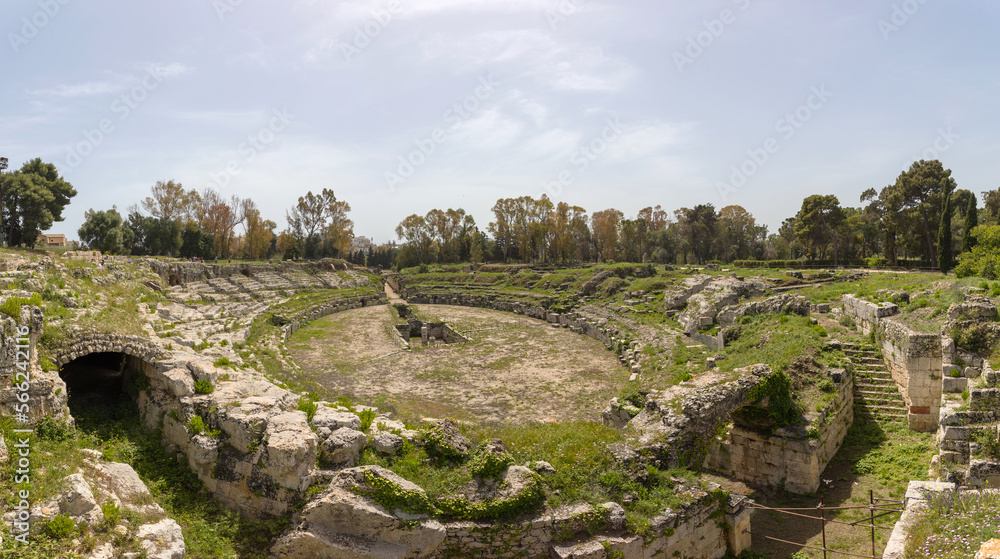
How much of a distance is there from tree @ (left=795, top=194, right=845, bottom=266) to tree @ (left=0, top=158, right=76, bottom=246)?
216ft

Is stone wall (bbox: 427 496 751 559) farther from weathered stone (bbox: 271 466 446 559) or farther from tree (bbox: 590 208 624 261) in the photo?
tree (bbox: 590 208 624 261)

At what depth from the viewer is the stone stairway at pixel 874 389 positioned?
14148 millimetres

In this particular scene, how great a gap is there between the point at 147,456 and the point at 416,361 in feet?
47.0

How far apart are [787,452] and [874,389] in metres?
5.70

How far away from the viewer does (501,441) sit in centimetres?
963

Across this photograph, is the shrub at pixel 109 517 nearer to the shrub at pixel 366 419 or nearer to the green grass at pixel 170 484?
the green grass at pixel 170 484

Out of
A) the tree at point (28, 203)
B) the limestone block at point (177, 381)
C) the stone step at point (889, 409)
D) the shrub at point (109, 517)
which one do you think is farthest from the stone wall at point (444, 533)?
the tree at point (28, 203)

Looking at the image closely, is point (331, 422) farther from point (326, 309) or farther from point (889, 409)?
point (326, 309)

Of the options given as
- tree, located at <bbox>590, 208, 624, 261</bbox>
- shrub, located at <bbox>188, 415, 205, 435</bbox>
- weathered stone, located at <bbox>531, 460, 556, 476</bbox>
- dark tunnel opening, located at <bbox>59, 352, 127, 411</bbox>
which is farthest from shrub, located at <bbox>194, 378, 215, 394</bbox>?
tree, located at <bbox>590, 208, 624, 261</bbox>

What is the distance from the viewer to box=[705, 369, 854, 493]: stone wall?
11438 millimetres

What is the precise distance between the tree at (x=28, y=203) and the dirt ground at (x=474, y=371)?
1899 cm

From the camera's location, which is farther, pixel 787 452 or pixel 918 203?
pixel 918 203

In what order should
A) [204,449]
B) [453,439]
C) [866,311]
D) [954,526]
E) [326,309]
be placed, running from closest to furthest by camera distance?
[954,526]
[204,449]
[453,439]
[866,311]
[326,309]

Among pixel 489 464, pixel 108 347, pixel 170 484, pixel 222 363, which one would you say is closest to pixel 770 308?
pixel 489 464
